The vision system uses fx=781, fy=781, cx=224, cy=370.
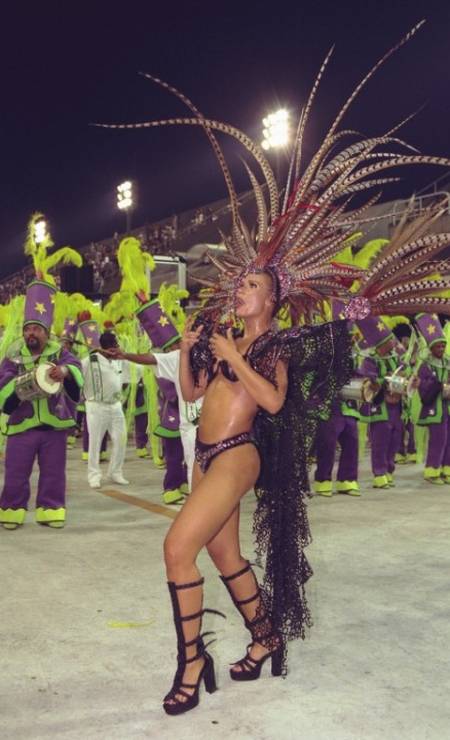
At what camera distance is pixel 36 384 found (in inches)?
236

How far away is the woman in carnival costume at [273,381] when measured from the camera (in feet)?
9.58

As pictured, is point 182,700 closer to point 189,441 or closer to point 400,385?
point 189,441

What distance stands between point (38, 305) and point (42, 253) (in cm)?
75

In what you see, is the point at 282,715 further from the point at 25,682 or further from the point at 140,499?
the point at 140,499

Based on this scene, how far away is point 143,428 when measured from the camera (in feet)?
38.5

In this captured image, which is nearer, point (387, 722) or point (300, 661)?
point (387, 722)

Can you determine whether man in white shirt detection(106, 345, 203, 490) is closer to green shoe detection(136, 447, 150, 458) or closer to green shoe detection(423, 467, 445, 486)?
green shoe detection(423, 467, 445, 486)

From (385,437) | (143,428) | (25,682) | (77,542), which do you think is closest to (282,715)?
(25,682)

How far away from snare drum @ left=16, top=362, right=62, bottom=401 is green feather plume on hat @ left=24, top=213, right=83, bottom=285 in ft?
3.01

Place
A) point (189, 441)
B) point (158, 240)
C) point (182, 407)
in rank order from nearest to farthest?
point (189, 441) < point (182, 407) < point (158, 240)

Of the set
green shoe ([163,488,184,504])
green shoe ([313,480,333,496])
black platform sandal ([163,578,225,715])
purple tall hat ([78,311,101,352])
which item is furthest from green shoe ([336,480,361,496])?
black platform sandal ([163,578,225,715])

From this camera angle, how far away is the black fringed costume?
3.17m

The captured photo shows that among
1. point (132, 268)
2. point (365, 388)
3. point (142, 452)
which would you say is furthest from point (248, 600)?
point (142, 452)

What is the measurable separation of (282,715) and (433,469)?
6.44m
